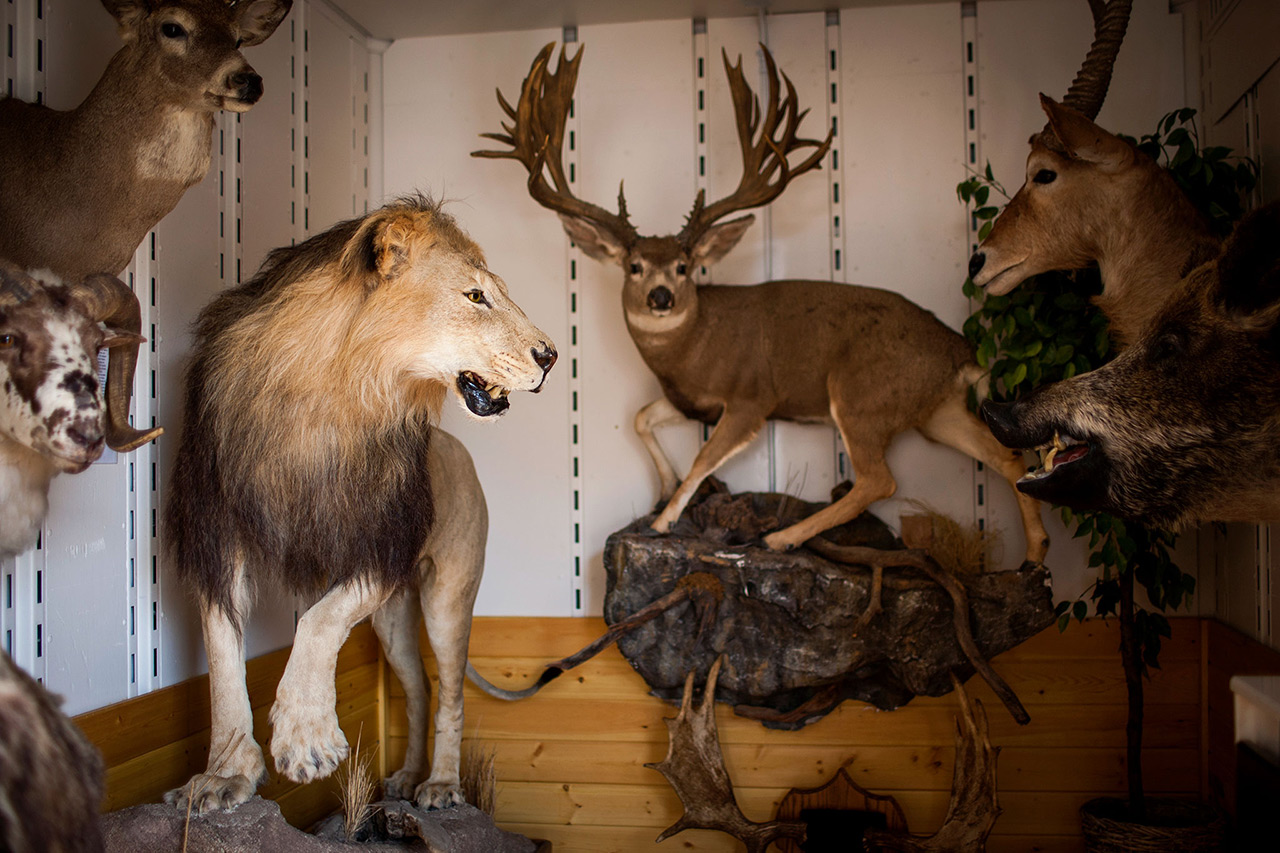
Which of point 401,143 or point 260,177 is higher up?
point 401,143

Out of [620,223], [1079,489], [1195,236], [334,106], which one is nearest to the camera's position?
[1079,489]

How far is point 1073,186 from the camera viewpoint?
241 centimetres

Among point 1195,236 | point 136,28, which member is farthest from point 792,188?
point 136,28

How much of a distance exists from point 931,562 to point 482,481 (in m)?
1.63

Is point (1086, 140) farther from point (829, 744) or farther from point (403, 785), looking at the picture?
point (403, 785)

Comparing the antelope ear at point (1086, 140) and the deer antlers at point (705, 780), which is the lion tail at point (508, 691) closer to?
the deer antlers at point (705, 780)

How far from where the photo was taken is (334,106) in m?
3.22

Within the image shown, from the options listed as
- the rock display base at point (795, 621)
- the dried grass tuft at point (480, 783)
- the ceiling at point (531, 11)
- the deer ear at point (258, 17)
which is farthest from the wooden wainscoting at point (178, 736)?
the ceiling at point (531, 11)

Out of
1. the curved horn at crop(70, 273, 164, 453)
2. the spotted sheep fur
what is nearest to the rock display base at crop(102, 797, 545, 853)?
the spotted sheep fur

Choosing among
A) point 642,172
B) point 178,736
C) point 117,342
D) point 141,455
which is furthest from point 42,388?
point 642,172

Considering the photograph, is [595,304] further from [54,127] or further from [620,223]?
[54,127]

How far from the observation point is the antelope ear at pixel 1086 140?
7.31 ft

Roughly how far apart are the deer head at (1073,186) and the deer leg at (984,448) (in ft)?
1.48

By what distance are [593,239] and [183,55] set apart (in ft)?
4.79
